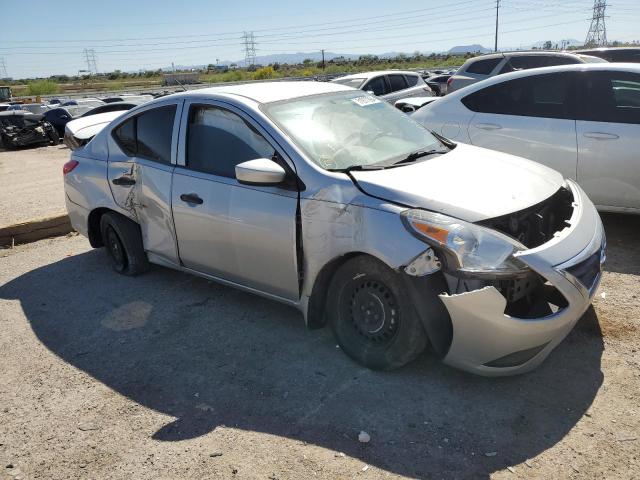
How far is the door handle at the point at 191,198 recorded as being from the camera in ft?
13.2

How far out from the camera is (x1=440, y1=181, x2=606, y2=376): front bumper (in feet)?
9.28

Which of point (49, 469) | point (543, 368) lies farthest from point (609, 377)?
point (49, 469)

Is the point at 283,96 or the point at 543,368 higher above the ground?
the point at 283,96

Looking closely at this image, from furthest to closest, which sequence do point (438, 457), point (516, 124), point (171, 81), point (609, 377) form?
point (171, 81)
point (516, 124)
point (609, 377)
point (438, 457)

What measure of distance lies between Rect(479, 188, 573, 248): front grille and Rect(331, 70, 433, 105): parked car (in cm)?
982

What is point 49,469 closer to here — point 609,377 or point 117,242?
A: point 117,242

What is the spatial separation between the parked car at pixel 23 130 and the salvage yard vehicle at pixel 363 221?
53.3 ft

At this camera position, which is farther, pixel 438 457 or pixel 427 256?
pixel 427 256

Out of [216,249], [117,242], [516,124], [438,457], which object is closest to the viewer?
[438,457]

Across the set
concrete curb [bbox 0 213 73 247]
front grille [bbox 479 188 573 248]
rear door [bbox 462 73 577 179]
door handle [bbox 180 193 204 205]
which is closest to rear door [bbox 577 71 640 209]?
rear door [bbox 462 73 577 179]

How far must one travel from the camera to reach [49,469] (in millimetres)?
2785

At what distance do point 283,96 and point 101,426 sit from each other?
97.1 inches

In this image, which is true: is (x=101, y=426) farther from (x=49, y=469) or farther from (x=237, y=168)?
(x=237, y=168)

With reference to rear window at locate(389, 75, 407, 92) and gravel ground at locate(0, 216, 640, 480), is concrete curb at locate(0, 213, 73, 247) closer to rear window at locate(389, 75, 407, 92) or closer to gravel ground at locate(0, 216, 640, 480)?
gravel ground at locate(0, 216, 640, 480)
